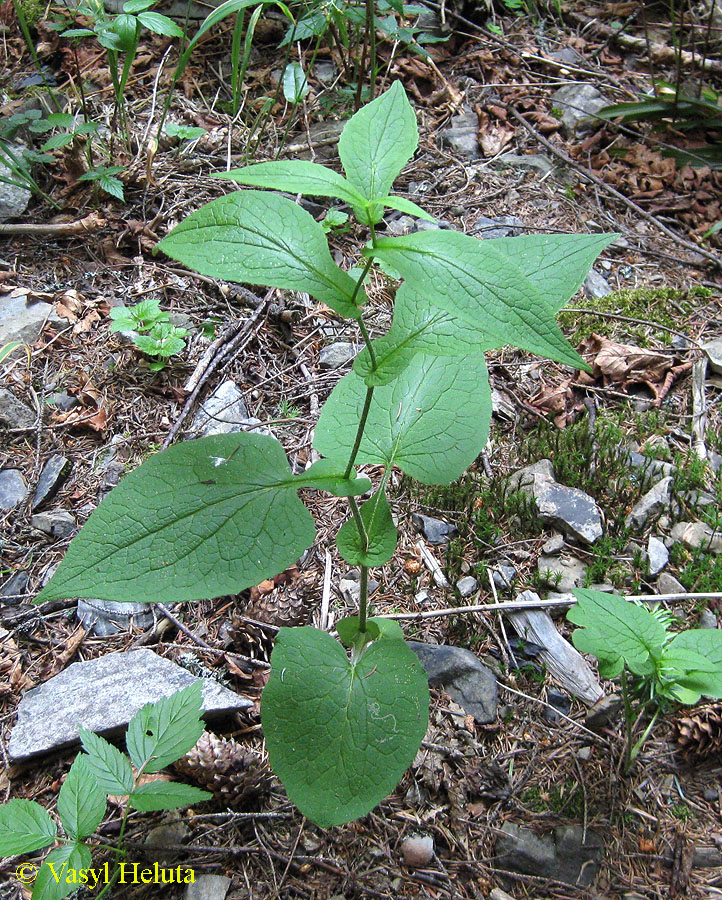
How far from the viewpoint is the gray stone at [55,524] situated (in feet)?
7.06

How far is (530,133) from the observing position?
12.7 feet

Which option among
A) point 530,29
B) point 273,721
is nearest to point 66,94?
point 530,29

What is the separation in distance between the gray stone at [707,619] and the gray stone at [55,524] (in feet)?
6.37

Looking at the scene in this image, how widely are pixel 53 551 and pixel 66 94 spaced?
106 inches

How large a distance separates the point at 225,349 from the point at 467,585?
1298 mm

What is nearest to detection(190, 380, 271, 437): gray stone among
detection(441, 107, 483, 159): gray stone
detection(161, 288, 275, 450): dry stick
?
detection(161, 288, 275, 450): dry stick

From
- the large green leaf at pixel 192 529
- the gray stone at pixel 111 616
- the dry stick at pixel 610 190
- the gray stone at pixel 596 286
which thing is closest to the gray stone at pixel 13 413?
the gray stone at pixel 111 616

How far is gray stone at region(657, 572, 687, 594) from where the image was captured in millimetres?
2098

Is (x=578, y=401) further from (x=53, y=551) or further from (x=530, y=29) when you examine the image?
(x=530, y=29)

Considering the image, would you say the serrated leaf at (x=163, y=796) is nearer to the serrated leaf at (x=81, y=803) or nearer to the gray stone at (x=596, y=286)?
the serrated leaf at (x=81, y=803)

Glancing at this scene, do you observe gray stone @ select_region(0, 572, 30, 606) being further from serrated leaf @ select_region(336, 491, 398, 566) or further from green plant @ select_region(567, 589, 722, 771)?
green plant @ select_region(567, 589, 722, 771)

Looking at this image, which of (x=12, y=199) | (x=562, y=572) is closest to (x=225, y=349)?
(x=12, y=199)

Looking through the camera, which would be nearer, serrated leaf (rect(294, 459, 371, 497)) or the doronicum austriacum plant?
the doronicum austriacum plant

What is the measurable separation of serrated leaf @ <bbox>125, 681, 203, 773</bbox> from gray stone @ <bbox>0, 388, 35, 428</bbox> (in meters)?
1.29
